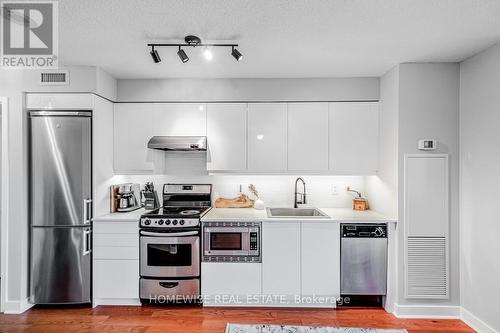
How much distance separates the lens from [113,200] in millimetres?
3408

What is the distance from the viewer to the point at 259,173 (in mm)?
3488

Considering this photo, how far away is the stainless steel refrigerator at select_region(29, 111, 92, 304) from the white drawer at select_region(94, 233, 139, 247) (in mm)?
125

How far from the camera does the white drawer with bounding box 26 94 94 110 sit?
298 centimetres

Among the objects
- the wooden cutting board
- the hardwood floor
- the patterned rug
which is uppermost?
the wooden cutting board

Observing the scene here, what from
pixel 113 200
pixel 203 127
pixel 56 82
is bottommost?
pixel 113 200

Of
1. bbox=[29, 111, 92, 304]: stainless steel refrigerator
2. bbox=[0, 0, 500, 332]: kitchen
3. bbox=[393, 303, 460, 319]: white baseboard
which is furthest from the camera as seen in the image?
bbox=[29, 111, 92, 304]: stainless steel refrigerator

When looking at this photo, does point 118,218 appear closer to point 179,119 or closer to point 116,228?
point 116,228

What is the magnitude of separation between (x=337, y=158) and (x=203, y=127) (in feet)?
5.61

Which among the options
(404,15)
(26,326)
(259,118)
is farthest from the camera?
(259,118)

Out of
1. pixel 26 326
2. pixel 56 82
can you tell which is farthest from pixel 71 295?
pixel 56 82

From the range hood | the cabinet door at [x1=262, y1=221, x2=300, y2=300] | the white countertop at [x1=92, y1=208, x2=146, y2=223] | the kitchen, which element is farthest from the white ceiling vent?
the cabinet door at [x1=262, y1=221, x2=300, y2=300]

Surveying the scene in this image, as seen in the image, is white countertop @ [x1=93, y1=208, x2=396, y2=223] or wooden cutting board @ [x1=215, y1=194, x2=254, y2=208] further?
wooden cutting board @ [x1=215, y1=194, x2=254, y2=208]

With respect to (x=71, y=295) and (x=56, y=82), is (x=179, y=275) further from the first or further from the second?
(x=56, y=82)

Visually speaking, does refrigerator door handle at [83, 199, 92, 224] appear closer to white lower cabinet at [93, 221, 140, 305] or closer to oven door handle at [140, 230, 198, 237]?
white lower cabinet at [93, 221, 140, 305]
